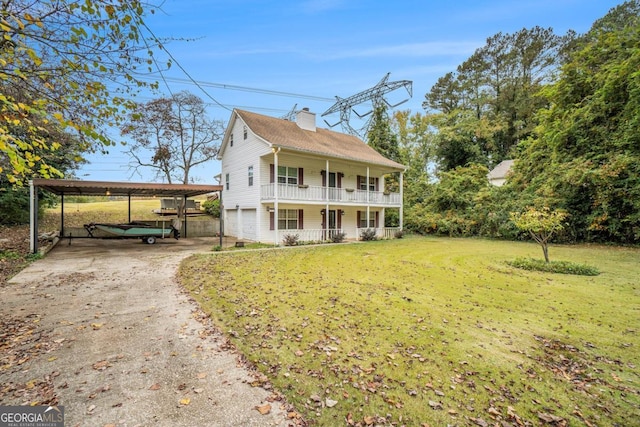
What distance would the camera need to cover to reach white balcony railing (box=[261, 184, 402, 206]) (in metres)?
15.3

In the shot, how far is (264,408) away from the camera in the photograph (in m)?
2.71

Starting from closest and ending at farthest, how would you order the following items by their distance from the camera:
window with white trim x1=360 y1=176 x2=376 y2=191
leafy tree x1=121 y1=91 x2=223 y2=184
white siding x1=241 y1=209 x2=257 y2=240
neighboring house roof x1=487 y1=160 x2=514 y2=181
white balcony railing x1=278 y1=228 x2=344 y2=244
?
white balcony railing x1=278 y1=228 x2=344 y2=244 → white siding x1=241 y1=209 x2=257 y2=240 → window with white trim x1=360 y1=176 x2=376 y2=191 → leafy tree x1=121 y1=91 x2=223 y2=184 → neighboring house roof x1=487 y1=160 x2=514 y2=181

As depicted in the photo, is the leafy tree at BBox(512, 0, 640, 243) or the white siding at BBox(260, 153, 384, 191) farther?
the white siding at BBox(260, 153, 384, 191)

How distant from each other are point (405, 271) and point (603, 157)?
13900 millimetres

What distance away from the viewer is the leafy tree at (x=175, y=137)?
2298 cm

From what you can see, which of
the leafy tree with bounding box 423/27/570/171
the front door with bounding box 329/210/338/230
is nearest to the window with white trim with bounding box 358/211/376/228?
the front door with bounding box 329/210/338/230

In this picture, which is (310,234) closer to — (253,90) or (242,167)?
(242,167)

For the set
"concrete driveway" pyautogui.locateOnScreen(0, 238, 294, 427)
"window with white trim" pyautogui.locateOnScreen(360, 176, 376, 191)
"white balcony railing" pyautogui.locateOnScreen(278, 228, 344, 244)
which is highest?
"window with white trim" pyautogui.locateOnScreen(360, 176, 376, 191)

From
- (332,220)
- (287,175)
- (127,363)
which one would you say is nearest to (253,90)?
(287,175)

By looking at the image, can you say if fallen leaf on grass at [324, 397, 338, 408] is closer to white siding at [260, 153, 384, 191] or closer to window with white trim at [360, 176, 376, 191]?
white siding at [260, 153, 384, 191]

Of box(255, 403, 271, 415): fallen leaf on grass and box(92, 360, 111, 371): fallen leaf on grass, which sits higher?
box(92, 360, 111, 371): fallen leaf on grass

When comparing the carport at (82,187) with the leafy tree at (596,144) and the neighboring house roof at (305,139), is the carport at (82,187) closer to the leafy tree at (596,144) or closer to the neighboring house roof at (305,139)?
the neighboring house roof at (305,139)

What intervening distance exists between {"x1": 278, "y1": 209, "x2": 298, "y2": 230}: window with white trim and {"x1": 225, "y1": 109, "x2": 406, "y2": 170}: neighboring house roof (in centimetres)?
381

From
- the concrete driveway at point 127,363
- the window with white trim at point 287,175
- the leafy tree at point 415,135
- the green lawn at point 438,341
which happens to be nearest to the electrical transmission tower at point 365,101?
the leafy tree at point 415,135
